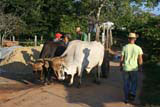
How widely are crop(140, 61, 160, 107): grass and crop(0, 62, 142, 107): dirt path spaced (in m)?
0.45

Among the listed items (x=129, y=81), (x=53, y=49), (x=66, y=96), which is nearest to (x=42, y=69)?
(x=53, y=49)

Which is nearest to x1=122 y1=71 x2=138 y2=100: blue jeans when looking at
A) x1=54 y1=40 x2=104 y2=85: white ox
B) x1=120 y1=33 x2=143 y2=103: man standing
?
x1=120 y1=33 x2=143 y2=103: man standing

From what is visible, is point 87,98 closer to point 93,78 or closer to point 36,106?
point 36,106

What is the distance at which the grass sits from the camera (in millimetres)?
9312

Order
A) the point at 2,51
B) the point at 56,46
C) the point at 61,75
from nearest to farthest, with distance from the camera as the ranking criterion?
the point at 61,75
the point at 56,46
the point at 2,51

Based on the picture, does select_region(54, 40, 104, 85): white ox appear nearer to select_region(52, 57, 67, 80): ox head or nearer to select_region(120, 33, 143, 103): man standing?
select_region(52, 57, 67, 80): ox head

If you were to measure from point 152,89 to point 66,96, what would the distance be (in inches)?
129

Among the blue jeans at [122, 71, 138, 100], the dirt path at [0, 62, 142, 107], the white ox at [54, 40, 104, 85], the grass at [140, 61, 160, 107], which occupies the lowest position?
the grass at [140, 61, 160, 107]

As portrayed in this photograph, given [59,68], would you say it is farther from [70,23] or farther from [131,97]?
[70,23]

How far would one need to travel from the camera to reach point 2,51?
2181 cm

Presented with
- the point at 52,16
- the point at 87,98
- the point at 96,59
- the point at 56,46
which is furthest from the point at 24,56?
the point at 52,16

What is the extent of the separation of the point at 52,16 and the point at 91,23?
210 inches

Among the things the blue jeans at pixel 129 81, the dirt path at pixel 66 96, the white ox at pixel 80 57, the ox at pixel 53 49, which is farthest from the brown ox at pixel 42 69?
the blue jeans at pixel 129 81

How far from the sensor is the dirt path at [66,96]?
29.2 ft
